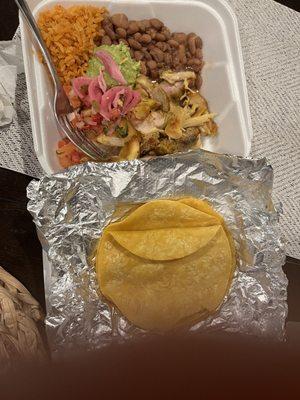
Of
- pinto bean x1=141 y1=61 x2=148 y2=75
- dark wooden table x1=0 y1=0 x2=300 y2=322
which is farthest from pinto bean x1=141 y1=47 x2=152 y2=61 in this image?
dark wooden table x1=0 y1=0 x2=300 y2=322

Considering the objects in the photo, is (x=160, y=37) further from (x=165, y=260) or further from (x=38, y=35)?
(x=165, y=260)

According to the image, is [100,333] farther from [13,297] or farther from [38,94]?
[38,94]

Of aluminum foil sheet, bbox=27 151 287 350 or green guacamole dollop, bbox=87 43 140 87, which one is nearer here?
aluminum foil sheet, bbox=27 151 287 350

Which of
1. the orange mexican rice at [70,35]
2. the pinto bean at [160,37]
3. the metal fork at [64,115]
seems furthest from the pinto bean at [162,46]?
the metal fork at [64,115]

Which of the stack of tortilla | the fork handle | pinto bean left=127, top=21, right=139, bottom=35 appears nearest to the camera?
the stack of tortilla

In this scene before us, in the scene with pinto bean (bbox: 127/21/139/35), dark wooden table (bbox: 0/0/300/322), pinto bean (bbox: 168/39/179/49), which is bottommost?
dark wooden table (bbox: 0/0/300/322)

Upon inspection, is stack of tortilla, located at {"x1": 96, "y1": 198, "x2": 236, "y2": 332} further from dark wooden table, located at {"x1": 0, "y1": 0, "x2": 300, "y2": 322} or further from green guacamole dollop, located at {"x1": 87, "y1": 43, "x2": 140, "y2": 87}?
green guacamole dollop, located at {"x1": 87, "y1": 43, "x2": 140, "y2": 87}

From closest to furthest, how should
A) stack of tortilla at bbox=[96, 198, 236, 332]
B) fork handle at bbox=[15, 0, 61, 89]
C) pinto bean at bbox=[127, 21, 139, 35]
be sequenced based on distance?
1. stack of tortilla at bbox=[96, 198, 236, 332]
2. fork handle at bbox=[15, 0, 61, 89]
3. pinto bean at bbox=[127, 21, 139, 35]
